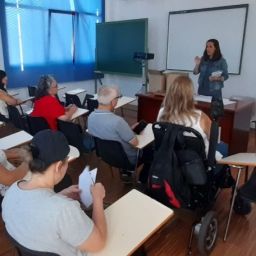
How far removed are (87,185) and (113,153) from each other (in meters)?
1.13

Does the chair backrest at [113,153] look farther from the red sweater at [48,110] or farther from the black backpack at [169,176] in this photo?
the red sweater at [48,110]

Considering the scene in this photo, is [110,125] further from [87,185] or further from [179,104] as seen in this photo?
[87,185]

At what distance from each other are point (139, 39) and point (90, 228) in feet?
17.6

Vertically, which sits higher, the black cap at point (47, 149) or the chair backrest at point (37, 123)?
the black cap at point (47, 149)

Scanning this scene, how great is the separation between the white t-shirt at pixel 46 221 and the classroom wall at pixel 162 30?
15.3 feet

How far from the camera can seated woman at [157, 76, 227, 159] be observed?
191 centimetres

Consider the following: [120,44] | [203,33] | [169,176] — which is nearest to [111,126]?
[169,176]

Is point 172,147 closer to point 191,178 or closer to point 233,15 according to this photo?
point 191,178

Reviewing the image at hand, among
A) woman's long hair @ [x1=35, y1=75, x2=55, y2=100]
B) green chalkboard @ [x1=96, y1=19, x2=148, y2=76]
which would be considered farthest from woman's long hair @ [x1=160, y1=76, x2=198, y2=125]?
green chalkboard @ [x1=96, y1=19, x2=148, y2=76]

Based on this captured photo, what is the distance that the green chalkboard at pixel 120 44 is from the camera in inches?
230

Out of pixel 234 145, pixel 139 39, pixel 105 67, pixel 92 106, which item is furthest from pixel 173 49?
pixel 234 145

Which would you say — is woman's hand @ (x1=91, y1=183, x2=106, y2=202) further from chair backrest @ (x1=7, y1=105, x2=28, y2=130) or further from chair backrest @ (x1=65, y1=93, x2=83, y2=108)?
chair backrest @ (x1=65, y1=93, x2=83, y2=108)

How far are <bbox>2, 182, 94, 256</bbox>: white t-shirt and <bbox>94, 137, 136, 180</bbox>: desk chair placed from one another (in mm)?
1356

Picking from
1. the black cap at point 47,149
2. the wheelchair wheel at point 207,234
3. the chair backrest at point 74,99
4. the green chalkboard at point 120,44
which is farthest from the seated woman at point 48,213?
the green chalkboard at point 120,44
